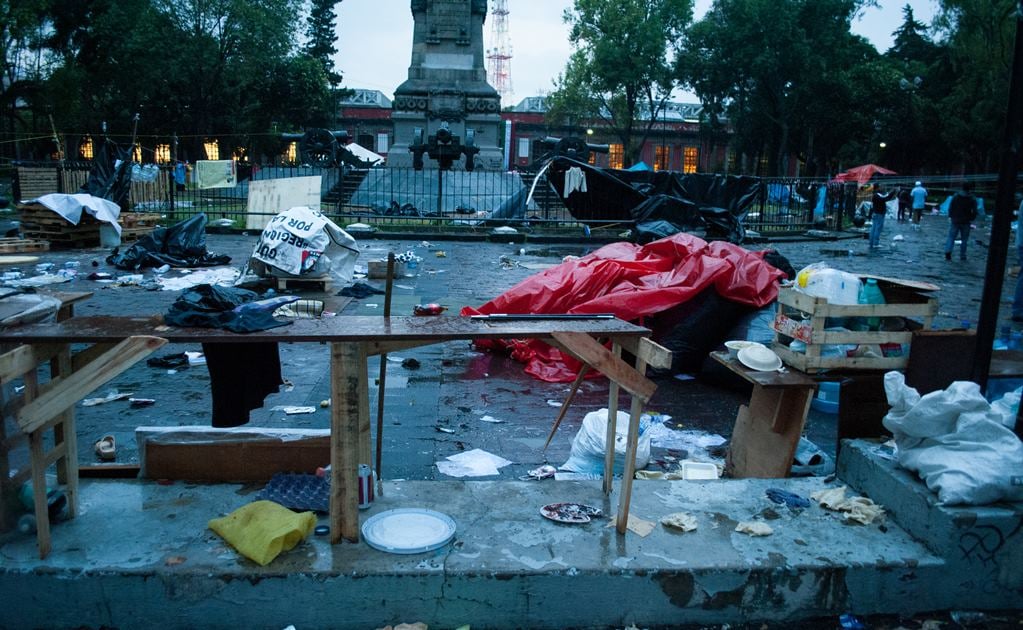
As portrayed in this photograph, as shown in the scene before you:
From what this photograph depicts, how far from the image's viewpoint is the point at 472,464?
4.61 m

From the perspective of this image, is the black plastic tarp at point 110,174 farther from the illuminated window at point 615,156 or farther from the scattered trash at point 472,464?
the illuminated window at point 615,156

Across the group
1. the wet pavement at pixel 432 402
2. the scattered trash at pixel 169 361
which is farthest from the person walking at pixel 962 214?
the scattered trash at pixel 169 361

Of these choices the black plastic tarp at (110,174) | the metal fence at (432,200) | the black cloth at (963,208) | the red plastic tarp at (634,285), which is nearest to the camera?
the red plastic tarp at (634,285)

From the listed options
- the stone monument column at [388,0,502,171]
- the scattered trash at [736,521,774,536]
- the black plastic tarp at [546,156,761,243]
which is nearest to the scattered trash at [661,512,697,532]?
the scattered trash at [736,521,774,536]

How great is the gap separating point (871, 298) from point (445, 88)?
27498 millimetres

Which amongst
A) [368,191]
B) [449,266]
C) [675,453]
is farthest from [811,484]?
→ [368,191]

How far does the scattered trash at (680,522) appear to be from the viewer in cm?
329

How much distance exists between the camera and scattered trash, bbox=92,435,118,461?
441 cm

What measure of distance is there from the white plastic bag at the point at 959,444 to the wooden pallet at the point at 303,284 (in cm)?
783

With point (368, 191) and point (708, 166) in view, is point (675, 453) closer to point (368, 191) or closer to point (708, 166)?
point (368, 191)

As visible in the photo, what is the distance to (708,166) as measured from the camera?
61.7 m

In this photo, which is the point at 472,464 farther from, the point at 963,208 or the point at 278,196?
the point at 963,208

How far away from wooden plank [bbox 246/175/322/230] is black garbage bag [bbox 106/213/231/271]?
250 centimetres

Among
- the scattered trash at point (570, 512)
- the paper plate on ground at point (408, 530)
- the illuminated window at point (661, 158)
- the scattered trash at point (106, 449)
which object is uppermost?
the illuminated window at point (661, 158)
